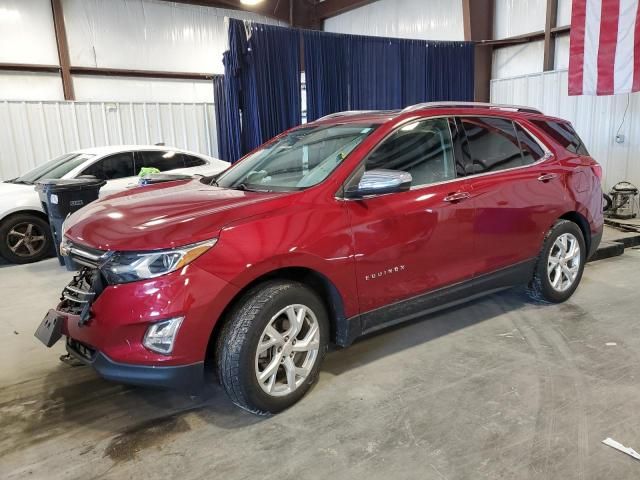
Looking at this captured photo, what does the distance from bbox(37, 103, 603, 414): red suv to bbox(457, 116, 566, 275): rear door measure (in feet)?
0.04

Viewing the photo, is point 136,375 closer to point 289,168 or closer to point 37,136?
point 289,168

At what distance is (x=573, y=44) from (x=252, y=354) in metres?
7.39

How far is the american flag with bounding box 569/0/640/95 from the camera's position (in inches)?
276

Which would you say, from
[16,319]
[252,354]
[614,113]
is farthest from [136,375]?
[614,113]

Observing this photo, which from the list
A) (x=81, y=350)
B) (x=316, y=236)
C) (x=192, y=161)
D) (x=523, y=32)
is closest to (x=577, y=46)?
(x=523, y=32)

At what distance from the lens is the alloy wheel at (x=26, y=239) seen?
20.6 ft

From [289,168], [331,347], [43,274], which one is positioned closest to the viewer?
[289,168]

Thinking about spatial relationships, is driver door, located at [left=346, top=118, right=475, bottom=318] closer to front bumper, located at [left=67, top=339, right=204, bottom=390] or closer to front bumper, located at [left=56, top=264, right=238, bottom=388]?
front bumper, located at [left=56, top=264, right=238, bottom=388]

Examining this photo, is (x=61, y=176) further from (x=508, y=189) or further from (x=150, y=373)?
(x=508, y=189)

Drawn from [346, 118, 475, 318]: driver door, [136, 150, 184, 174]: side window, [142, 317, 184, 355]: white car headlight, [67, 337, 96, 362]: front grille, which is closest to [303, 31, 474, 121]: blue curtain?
[136, 150, 184, 174]: side window

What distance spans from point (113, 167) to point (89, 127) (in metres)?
2.97

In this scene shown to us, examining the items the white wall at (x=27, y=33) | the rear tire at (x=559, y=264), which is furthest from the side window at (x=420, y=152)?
the white wall at (x=27, y=33)

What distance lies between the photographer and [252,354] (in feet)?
8.25

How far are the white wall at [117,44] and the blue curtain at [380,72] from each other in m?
4.88
